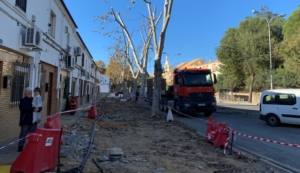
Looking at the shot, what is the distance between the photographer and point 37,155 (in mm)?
4258

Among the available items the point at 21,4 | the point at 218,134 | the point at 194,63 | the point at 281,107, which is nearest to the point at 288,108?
the point at 281,107

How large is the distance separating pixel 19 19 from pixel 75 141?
159 inches

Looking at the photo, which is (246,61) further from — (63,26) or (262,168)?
(262,168)

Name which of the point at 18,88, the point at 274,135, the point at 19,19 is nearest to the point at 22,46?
the point at 19,19

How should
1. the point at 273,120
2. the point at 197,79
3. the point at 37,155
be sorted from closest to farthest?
the point at 37,155
the point at 273,120
the point at 197,79

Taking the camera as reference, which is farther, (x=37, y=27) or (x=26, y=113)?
(x=37, y=27)

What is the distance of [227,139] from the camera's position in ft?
23.7

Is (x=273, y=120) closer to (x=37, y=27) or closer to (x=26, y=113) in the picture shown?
(x=26, y=113)

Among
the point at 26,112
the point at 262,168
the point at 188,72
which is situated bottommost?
the point at 262,168

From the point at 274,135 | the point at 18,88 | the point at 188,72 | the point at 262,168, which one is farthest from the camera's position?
the point at 188,72

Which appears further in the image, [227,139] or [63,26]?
[63,26]

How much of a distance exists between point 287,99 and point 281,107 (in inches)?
19.2

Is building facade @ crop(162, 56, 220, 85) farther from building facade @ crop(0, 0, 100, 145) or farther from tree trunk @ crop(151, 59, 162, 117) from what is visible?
building facade @ crop(0, 0, 100, 145)

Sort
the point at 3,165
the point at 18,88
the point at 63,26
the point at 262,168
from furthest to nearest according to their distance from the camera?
1. the point at 63,26
2. the point at 18,88
3. the point at 262,168
4. the point at 3,165
